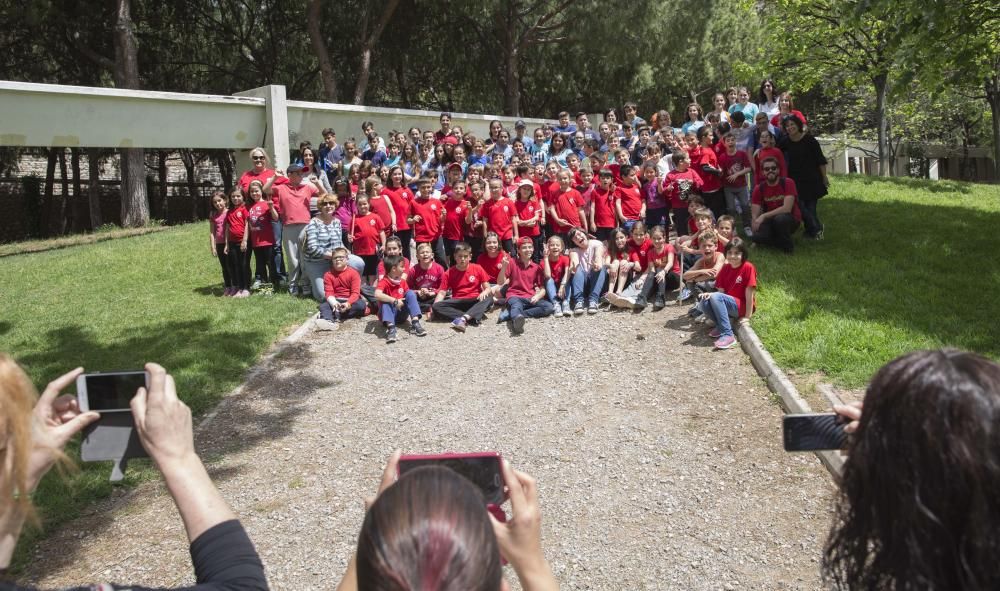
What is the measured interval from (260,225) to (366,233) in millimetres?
1523

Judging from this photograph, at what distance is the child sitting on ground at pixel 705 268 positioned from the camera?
9074 mm

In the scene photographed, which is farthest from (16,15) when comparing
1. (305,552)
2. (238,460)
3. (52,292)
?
(305,552)

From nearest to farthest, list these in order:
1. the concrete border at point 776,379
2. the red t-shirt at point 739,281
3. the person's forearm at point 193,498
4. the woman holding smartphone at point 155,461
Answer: the woman holding smartphone at point 155,461, the person's forearm at point 193,498, the concrete border at point 776,379, the red t-shirt at point 739,281

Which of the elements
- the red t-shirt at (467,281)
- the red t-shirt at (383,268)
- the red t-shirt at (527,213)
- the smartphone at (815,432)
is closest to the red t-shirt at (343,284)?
the red t-shirt at (383,268)

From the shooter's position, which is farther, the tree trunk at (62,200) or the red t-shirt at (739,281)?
the tree trunk at (62,200)

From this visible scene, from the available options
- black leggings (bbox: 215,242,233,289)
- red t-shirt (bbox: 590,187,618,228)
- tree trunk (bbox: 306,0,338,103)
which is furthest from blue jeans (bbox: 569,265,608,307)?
tree trunk (bbox: 306,0,338,103)

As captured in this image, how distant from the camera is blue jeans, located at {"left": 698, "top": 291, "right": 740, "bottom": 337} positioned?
7977 mm

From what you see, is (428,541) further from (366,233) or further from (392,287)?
(366,233)

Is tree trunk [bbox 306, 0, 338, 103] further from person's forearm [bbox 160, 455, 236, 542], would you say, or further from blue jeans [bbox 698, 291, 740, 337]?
person's forearm [bbox 160, 455, 236, 542]

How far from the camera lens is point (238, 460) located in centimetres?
612

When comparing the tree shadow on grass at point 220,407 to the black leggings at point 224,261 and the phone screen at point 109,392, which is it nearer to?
the black leggings at point 224,261

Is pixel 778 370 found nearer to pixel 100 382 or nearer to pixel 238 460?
pixel 238 460

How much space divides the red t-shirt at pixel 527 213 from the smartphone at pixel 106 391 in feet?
30.9

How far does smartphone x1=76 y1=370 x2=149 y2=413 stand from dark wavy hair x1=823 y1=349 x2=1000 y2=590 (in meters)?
1.42
